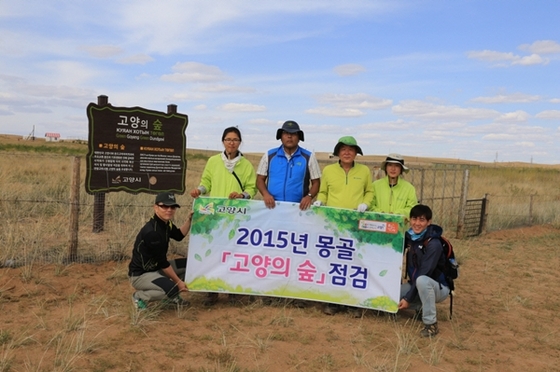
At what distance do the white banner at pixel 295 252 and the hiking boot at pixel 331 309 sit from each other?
0.12 m

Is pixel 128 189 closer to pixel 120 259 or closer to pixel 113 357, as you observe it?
pixel 120 259

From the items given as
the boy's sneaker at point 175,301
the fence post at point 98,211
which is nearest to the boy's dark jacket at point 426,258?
the boy's sneaker at point 175,301

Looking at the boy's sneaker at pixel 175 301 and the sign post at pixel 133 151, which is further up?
the sign post at pixel 133 151

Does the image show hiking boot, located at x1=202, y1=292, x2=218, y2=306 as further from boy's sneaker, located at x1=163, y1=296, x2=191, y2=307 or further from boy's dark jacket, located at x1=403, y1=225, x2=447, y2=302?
boy's dark jacket, located at x1=403, y1=225, x2=447, y2=302

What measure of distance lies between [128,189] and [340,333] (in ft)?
13.5

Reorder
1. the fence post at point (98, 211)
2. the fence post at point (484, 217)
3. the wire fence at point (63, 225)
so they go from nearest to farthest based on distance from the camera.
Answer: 1. the wire fence at point (63, 225)
2. the fence post at point (98, 211)
3. the fence post at point (484, 217)

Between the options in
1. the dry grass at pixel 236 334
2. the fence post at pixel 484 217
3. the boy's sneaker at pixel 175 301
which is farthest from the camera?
the fence post at pixel 484 217

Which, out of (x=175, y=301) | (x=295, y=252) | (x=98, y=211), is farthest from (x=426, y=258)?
(x=98, y=211)

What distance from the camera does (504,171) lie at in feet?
107

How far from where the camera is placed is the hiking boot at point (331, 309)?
17.4ft

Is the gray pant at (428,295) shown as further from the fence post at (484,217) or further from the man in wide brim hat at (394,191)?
the fence post at (484,217)

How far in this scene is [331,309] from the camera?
5336mm

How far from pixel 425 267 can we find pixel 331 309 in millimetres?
1138

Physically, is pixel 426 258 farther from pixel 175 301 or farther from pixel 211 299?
pixel 175 301
